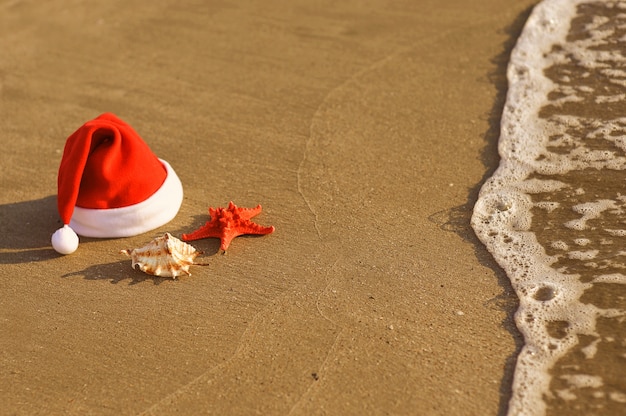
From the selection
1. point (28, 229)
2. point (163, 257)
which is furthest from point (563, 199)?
point (28, 229)

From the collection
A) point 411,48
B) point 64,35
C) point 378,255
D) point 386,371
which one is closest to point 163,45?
point 64,35

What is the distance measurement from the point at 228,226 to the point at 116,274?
708mm

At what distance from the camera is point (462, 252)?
473cm

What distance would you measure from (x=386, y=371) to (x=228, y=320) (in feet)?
2.98

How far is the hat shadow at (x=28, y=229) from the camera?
4.90 metres

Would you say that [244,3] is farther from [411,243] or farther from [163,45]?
[411,243]

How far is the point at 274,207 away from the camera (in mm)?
5160

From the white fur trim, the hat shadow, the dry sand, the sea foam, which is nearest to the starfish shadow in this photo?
the dry sand

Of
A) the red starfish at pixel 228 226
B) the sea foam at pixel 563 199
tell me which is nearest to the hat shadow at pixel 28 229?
the red starfish at pixel 228 226

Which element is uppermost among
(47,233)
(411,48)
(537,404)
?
(411,48)

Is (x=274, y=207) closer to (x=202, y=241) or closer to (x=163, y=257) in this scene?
(x=202, y=241)

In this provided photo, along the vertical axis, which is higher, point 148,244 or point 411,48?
point 411,48

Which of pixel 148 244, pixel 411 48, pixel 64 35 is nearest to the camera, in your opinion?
pixel 148 244

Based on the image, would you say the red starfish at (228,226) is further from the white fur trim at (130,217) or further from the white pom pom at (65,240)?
the white pom pom at (65,240)
